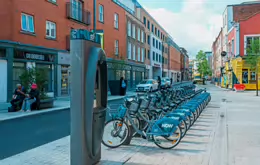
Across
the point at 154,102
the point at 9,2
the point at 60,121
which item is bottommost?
the point at 60,121

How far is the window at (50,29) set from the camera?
67.9 feet

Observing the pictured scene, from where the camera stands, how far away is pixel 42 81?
1416cm

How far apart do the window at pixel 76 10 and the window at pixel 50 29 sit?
2798 mm

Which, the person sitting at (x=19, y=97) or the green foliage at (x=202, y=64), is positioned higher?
the green foliage at (x=202, y=64)

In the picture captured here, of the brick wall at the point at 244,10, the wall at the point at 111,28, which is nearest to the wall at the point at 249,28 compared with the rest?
the brick wall at the point at 244,10

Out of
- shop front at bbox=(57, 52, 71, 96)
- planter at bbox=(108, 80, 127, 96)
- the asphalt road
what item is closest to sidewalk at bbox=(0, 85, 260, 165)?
the asphalt road

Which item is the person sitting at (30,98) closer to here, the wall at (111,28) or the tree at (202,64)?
the wall at (111,28)

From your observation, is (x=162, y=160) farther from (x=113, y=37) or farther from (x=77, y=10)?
(x=113, y=37)

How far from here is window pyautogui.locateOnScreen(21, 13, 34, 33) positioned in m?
18.2

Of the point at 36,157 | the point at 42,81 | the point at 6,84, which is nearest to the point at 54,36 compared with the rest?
the point at 6,84

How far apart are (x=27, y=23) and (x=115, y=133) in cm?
1508

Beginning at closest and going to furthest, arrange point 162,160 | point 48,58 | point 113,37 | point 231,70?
point 162,160, point 48,58, point 113,37, point 231,70

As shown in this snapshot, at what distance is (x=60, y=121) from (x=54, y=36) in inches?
496

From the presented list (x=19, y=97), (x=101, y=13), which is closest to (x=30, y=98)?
(x=19, y=97)
